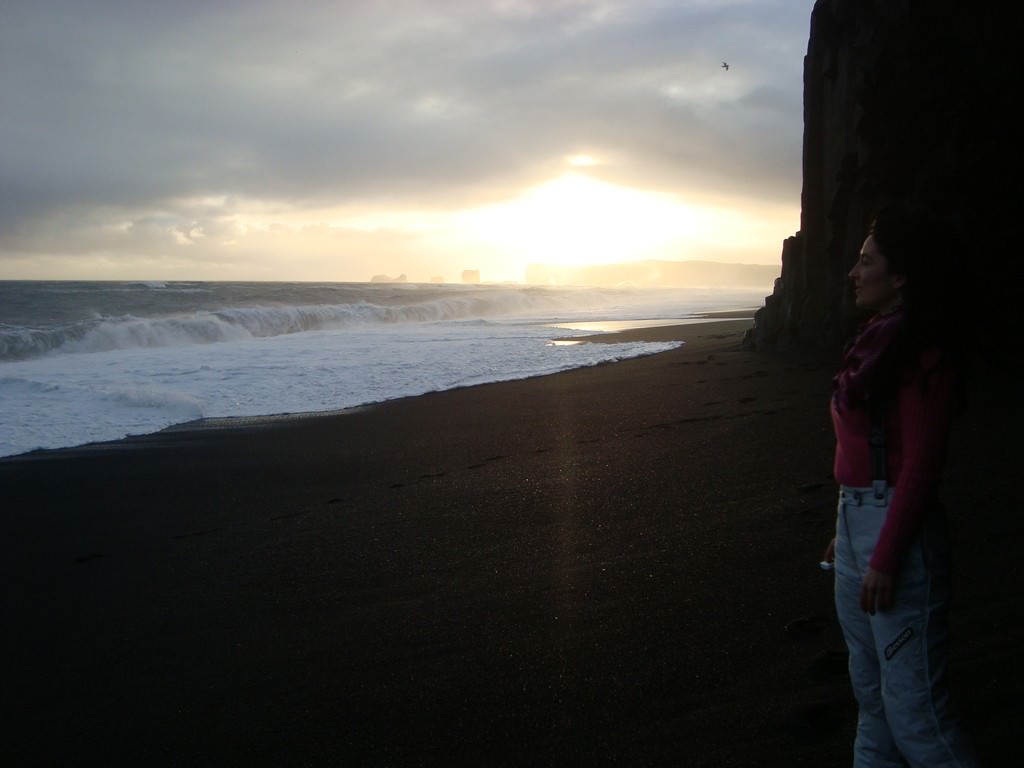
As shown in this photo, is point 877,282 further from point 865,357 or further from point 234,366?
point 234,366

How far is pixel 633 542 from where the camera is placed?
4.54 meters

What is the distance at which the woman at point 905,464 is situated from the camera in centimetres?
190

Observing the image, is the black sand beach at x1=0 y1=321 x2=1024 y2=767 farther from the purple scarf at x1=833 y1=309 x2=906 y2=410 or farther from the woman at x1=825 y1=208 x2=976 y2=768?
the purple scarf at x1=833 y1=309 x2=906 y2=410

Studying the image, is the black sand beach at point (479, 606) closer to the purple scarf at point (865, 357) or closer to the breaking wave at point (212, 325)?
the purple scarf at point (865, 357)

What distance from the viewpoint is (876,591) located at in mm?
1961

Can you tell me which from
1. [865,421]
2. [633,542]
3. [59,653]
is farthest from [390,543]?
[865,421]

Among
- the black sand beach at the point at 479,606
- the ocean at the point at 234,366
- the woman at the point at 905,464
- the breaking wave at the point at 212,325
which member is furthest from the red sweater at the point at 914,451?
the breaking wave at the point at 212,325

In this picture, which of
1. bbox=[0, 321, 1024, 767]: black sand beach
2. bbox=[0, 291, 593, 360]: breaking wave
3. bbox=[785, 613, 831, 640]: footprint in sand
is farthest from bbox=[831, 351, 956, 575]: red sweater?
bbox=[0, 291, 593, 360]: breaking wave

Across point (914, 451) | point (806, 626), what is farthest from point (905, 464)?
point (806, 626)

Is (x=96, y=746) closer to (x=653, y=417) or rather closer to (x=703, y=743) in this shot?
(x=703, y=743)

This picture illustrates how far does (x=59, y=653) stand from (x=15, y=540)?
2.30 m

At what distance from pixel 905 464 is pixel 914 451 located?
0.04m

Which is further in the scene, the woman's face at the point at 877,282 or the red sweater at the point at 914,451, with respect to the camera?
the woman's face at the point at 877,282

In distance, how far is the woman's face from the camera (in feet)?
6.61
